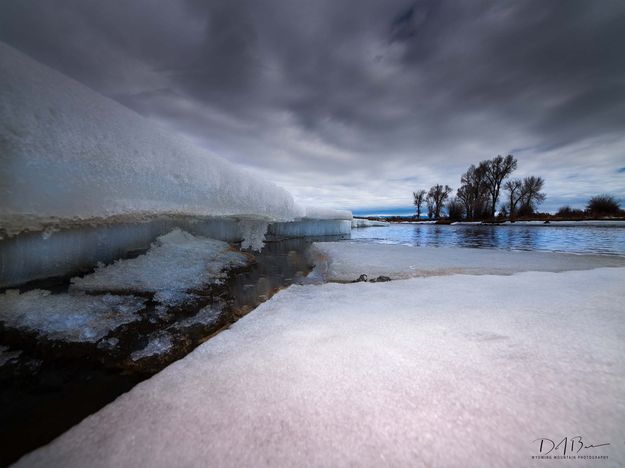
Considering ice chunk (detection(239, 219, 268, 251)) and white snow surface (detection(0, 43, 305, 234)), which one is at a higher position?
white snow surface (detection(0, 43, 305, 234))

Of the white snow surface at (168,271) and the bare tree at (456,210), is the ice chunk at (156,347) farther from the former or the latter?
the bare tree at (456,210)

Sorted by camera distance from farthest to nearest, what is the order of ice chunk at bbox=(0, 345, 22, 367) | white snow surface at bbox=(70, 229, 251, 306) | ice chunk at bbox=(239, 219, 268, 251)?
ice chunk at bbox=(239, 219, 268, 251) → white snow surface at bbox=(70, 229, 251, 306) → ice chunk at bbox=(0, 345, 22, 367)

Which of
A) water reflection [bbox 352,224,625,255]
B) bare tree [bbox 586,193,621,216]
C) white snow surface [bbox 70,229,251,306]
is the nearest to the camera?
white snow surface [bbox 70,229,251,306]

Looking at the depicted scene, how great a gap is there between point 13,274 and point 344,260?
2.82 metres

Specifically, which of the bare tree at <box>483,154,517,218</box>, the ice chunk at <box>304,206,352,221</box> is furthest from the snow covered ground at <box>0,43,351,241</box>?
the bare tree at <box>483,154,517,218</box>

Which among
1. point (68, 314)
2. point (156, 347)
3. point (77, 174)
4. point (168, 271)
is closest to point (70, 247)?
point (168, 271)

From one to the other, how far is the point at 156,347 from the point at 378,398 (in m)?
0.85

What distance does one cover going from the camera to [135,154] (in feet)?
4.27

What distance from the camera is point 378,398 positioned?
0.55 metres

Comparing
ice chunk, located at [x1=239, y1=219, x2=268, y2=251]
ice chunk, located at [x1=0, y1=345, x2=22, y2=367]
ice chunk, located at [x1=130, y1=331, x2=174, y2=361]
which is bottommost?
ice chunk, located at [x1=130, y1=331, x2=174, y2=361]

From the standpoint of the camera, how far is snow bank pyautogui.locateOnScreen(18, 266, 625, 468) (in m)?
0.43

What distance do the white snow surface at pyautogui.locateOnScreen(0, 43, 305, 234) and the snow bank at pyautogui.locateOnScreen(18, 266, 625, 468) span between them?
3.15 ft
